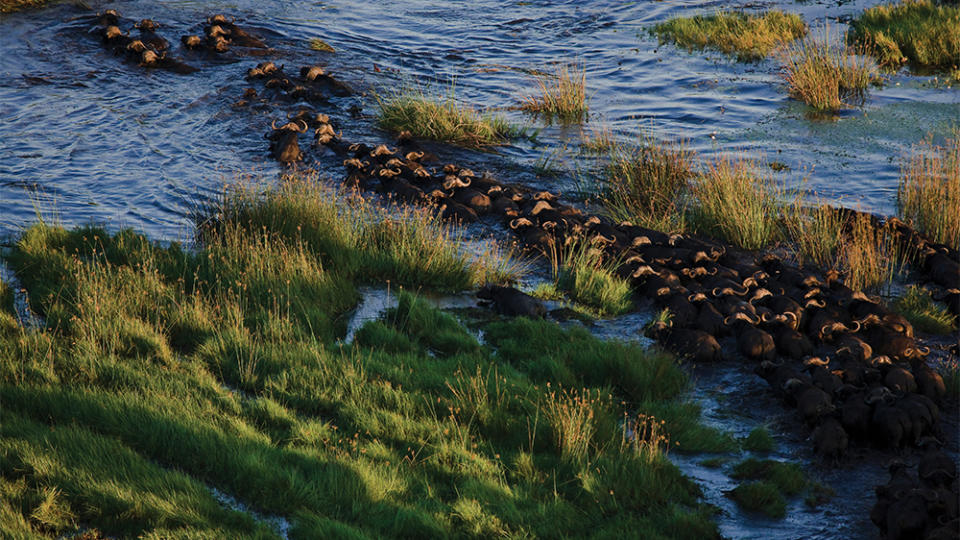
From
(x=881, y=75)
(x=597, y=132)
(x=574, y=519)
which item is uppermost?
(x=881, y=75)

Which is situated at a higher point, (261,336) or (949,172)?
(949,172)

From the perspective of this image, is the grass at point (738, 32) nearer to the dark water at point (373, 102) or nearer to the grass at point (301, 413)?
the dark water at point (373, 102)

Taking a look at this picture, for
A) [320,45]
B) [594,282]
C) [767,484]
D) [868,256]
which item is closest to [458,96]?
[320,45]

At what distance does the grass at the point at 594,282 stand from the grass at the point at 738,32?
42.5 feet

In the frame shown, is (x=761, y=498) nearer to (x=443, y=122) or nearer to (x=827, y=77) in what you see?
(x=443, y=122)

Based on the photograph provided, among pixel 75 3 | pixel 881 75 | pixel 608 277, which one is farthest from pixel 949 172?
pixel 75 3

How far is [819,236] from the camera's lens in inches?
470

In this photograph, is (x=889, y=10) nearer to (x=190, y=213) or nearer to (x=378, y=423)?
(x=190, y=213)

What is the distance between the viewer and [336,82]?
19266mm

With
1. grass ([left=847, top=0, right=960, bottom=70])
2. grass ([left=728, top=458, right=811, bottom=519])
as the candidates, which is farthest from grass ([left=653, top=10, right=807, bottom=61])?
grass ([left=728, top=458, right=811, bottom=519])

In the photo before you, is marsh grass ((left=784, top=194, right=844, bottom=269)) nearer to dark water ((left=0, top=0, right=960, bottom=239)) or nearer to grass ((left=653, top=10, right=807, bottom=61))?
dark water ((left=0, top=0, right=960, bottom=239))

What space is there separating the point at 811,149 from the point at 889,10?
370 inches

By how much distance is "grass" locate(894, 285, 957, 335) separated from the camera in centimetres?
1001

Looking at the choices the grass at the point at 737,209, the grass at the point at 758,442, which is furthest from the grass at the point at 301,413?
the grass at the point at 737,209
